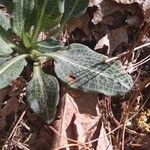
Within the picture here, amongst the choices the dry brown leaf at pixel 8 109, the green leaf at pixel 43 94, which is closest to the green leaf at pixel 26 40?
the green leaf at pixel 43 94

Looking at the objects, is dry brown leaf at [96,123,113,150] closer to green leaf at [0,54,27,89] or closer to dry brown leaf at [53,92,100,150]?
dry brown leaf at [53,92,100,150]

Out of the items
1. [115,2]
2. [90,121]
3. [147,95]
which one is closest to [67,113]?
[90,121]

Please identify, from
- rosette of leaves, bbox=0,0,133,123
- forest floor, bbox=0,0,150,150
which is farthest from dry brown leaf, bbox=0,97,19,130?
rosette of leaves, bbox=0,0,133,123

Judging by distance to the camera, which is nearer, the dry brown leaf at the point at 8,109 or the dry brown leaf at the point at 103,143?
the dry brown leaf at the point at 103,143

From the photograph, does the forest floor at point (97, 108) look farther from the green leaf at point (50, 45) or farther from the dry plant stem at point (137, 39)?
the green leaf at point (50, 45)

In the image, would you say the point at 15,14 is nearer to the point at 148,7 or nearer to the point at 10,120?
the point at 10,120

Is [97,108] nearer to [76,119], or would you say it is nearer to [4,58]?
[76,119]

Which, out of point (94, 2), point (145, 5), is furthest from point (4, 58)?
point (145, 5)

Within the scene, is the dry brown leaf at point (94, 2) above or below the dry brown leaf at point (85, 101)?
above
